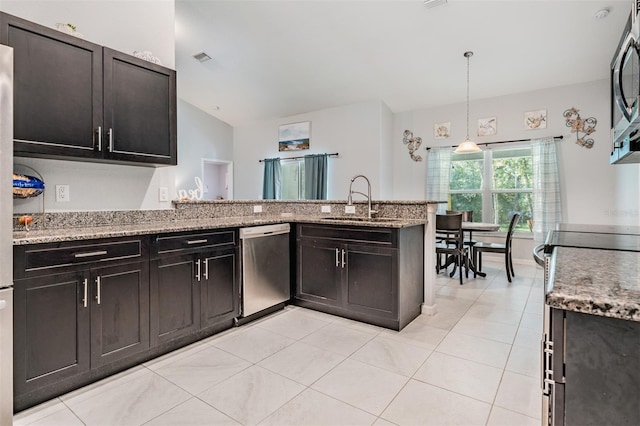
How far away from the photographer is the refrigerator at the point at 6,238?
55.4 inches

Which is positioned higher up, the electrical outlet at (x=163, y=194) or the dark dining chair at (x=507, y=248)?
the electrical outlet at (x=163, y=194)

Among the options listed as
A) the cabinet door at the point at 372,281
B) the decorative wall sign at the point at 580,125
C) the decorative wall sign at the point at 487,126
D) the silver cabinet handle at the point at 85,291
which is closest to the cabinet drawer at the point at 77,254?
the silver cabinet handle at the point at 85,291

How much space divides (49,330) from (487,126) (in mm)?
6267

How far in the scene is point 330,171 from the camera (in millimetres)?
6668

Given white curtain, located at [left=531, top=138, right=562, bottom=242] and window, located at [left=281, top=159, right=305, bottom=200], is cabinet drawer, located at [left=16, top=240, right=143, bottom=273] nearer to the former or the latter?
window, located at [left=281, top=159, right=305, bottom=200]

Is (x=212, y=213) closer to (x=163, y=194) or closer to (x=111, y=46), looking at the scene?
(x=163, y=194)

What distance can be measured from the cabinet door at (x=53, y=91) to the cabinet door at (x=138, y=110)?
0.25 feet

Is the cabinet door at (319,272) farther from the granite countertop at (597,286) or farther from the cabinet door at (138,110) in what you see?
the granite countertop at (597,286)

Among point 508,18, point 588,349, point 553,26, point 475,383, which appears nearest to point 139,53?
point 588,349

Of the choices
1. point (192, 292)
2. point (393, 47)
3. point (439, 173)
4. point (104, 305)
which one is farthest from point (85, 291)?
point (439, 173)

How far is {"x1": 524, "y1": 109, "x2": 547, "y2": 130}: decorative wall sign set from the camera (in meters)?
5.23

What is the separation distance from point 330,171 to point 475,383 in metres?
5.12

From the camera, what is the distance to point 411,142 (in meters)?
6.41

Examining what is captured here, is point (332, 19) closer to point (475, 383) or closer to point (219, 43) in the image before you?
point (219, 43)
